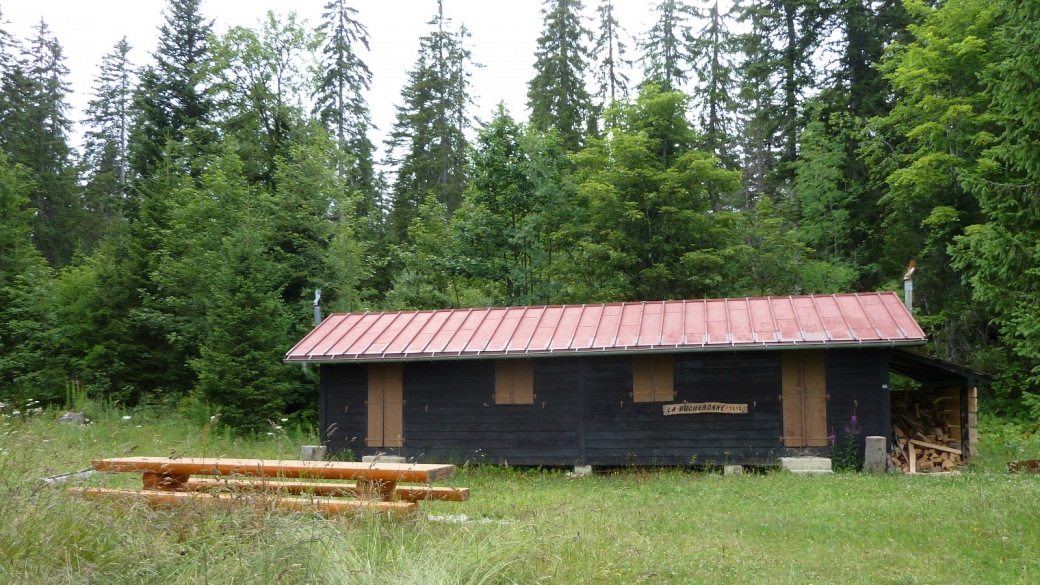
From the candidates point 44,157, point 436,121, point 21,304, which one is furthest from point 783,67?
point 44,157

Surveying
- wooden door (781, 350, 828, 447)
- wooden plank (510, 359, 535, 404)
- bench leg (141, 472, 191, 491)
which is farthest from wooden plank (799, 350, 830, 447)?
bench leg (141, 472, 191, 491)

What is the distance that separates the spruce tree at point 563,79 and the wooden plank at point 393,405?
18.5 m

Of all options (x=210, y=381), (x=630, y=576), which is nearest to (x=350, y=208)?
(x=210, y=381)

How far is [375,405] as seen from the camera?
51.1 feet

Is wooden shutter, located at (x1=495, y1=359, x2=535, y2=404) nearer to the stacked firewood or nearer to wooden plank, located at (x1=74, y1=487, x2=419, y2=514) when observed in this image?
the stacked firewood

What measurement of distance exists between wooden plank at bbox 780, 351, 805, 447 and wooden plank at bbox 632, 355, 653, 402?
233 cm

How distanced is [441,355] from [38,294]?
59.5ft

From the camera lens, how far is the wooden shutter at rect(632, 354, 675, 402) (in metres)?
14.2

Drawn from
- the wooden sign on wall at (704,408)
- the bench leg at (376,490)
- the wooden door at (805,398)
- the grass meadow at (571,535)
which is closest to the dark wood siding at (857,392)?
the wooden door at (805,398)

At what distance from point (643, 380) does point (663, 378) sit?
0.37 metres

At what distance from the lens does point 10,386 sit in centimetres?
2461

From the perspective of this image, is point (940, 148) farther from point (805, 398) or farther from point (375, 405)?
point (375, 405)

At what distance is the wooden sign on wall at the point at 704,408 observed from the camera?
13844mm

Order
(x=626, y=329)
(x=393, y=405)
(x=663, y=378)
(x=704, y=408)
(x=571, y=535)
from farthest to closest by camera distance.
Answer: (x=393, y=405)
(x=626, y=329)
(x=663, y=378)
(x=704, y=408)
(x=571, y=535)
